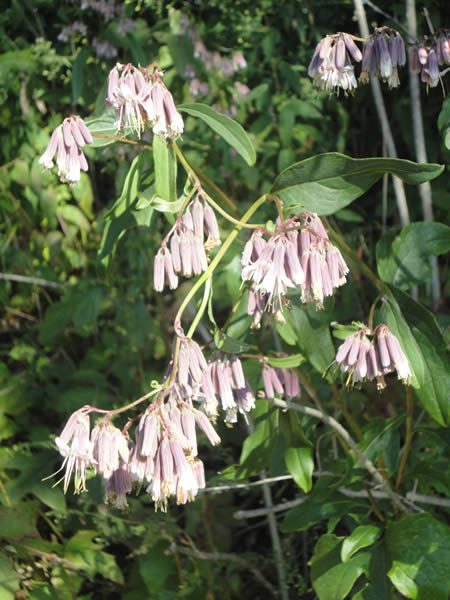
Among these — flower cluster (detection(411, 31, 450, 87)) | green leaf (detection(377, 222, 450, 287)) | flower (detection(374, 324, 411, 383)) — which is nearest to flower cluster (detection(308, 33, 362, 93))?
flower cluster (detection(411, 31, 450, 87))

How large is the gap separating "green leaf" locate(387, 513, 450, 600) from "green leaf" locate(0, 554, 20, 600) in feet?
3.37

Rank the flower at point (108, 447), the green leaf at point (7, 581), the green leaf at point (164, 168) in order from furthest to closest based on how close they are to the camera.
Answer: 1. the green leaf at point (7, 581)
2. the green leaf at point (164, 168)
3. the flower at point (108, 447)

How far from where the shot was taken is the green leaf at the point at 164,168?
5.71 feet

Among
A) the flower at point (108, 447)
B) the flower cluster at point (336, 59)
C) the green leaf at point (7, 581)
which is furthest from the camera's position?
the green leaf at point (7, 581)

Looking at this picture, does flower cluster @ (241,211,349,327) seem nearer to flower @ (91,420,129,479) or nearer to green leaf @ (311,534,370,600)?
flower @ (91,420,129,479)

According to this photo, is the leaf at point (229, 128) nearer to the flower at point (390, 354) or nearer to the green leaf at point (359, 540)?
the flower at point (390, 354)

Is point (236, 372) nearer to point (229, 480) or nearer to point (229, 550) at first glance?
point (229, 480)

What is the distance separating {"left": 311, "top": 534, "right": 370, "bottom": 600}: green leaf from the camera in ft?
6.17

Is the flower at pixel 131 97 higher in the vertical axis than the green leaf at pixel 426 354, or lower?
higher

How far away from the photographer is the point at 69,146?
169 cm

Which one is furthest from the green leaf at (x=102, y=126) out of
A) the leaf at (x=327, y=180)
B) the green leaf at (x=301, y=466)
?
the green leaf at (x=301, y=466)

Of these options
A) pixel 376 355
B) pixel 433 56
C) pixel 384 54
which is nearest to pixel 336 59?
pixel 384 54

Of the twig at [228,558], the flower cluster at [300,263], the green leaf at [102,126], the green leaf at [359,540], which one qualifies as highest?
the green leaf at [102,126]

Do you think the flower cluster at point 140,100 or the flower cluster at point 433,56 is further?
the flower cluster at point 433,56
